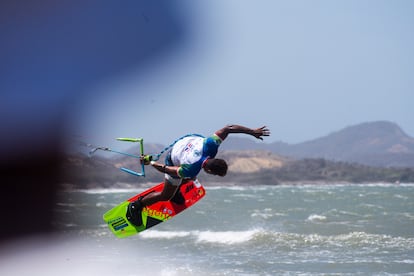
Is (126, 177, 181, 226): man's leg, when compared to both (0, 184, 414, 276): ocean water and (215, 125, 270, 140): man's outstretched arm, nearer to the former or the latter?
(215, 125, 270, 140): man's outstretched arm

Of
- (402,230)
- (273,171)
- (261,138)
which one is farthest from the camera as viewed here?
(273,171)

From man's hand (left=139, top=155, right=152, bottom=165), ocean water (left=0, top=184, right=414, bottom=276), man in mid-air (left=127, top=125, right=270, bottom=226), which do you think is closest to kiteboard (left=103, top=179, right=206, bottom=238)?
man in mid-air (left=127, top=125, right=270, bottom=226)

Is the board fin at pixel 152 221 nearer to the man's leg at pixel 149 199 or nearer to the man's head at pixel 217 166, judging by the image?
the man's leg at pixel 149 199

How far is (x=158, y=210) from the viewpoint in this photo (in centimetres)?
988

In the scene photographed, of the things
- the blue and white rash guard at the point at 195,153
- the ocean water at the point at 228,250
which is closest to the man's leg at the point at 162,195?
the blue and white rash guard at the point at 195,153

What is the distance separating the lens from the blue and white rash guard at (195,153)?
7.64 meters

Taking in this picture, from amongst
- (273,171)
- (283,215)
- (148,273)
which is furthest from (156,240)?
(273,171)

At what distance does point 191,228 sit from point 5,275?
1462 cm

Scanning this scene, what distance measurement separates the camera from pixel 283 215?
38500 millimetres

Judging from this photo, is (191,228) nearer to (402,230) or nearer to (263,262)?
(402,230)

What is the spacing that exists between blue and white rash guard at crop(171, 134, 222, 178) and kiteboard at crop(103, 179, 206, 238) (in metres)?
1.22

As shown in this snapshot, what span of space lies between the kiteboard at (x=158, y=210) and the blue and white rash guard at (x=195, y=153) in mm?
1216

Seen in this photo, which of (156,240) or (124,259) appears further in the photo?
(156,240)

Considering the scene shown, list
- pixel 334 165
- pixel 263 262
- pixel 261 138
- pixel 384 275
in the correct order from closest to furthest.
A: 1. pixel 261 138
2. pixel 384 275
3. pixel 263 262
4. pixel 334 165
